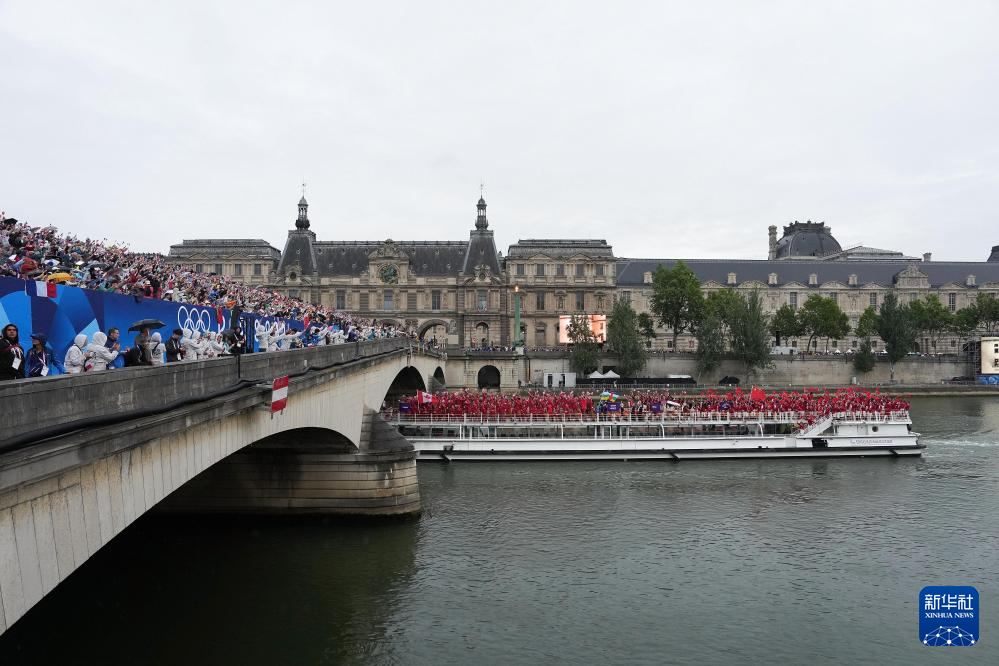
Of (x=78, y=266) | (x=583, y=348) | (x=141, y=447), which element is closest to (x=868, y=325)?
(x=583, y=348)

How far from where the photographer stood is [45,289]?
13.1 m

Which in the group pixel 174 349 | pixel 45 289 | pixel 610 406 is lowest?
pixel 610 406

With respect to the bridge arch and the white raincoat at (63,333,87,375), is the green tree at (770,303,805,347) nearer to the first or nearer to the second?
the bridge arch

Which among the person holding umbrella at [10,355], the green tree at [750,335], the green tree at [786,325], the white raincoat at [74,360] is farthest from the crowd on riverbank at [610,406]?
the green tree at [786,325]

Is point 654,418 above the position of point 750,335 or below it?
below

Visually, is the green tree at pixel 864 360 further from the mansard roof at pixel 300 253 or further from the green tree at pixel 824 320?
the mansard roof at pixel 300 253

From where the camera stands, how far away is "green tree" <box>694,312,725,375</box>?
3553 inches

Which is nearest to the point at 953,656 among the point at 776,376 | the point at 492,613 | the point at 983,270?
the point at 492,613

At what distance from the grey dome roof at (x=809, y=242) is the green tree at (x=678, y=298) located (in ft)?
186

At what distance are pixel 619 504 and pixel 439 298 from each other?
64.3 m

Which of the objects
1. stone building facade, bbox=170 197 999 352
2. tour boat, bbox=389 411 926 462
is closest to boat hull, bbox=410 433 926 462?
tour boat, bbox=389 411 926 462

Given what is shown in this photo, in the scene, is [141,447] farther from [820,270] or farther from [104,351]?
[820,270]

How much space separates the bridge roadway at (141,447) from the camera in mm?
9422

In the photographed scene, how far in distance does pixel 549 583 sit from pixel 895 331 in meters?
83.5
